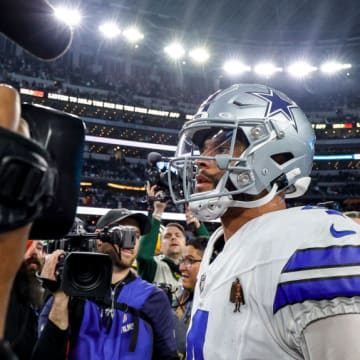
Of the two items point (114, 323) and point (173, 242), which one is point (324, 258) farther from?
point (173, 242)

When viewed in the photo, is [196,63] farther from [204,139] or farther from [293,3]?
[204,139]

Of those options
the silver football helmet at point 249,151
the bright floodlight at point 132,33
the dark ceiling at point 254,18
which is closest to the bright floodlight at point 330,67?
the dark ceiling at point 254,18

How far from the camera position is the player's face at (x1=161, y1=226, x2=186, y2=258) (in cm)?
432

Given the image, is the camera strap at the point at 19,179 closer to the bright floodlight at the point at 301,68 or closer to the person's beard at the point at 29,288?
the person's beard at the point at 29,288

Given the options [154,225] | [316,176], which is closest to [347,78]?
[316,176]

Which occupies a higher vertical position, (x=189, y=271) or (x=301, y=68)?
(x=301, y=68)

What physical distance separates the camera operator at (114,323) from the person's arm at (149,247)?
823mm

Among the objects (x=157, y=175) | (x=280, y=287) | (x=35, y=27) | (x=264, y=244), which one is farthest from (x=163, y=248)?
(x=35, y=27)

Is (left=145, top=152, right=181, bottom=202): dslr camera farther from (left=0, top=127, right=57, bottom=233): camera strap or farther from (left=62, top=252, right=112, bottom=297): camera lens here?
(left=0, top=127, right=57, bottom=233): camera strap

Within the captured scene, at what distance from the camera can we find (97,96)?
82.6ft

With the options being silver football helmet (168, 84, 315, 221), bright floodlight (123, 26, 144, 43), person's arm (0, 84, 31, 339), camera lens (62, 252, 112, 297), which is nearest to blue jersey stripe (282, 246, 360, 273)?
silver football helmet (168, 84, 315, 221)

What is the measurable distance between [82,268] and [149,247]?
1483 millimetres

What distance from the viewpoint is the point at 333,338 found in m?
1.01

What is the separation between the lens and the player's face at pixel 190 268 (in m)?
3.29
